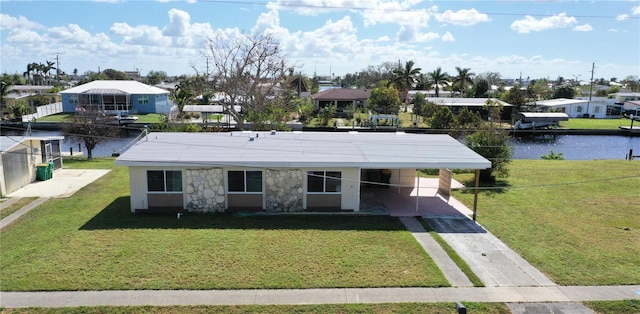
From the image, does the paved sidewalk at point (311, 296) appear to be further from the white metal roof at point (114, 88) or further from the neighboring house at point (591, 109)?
the neighboring house at point (591, 109)

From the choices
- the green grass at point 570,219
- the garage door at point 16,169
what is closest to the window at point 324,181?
the green grass at point 570,219

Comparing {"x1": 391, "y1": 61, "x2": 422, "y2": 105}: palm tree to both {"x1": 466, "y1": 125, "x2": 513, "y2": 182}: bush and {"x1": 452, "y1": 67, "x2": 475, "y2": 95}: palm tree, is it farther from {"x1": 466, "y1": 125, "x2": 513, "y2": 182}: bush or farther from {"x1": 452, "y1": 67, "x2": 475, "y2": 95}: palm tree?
{"x1": 466, "y1": 125, "x2": 513, "y2": 182}: bush

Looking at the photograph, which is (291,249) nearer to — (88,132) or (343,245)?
(343,245)

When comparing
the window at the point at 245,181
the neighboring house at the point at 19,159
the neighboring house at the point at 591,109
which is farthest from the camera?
the neighboring house at the point at 591,109

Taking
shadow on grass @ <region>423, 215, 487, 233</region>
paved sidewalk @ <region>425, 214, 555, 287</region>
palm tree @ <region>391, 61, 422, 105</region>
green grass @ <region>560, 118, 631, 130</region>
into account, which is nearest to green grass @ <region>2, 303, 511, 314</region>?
paved sidewalk @ <region>425, 214, 555, 287</region>

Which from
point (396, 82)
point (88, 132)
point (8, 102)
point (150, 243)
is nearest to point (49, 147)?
point (88, 132)

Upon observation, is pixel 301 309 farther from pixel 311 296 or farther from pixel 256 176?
pixel 256 176
